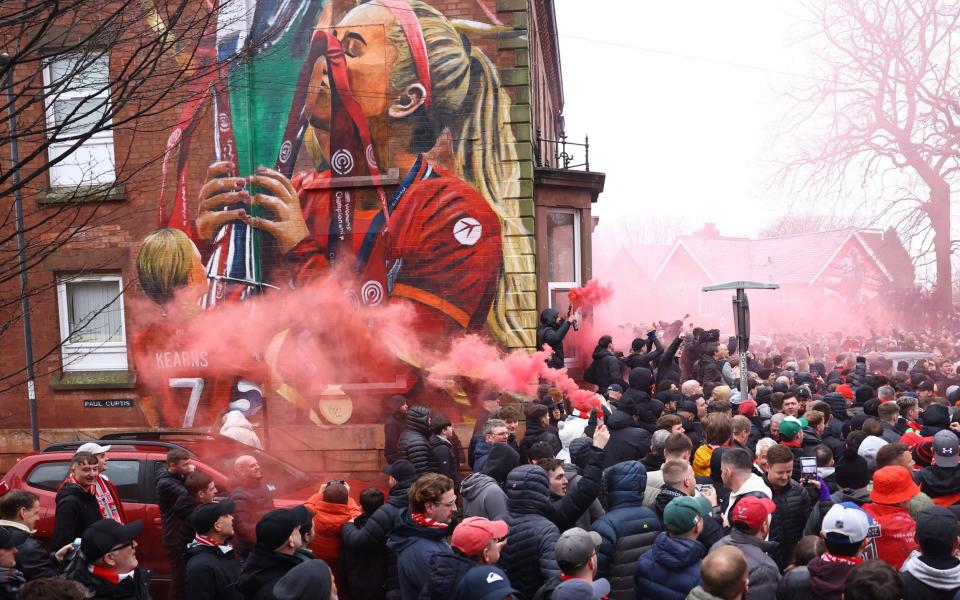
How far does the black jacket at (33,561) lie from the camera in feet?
16.3

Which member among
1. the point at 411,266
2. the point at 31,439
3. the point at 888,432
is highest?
the point at 411,266

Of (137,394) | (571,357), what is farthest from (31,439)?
(571,357)

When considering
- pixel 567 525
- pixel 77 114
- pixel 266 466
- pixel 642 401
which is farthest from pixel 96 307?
pixel 567 525

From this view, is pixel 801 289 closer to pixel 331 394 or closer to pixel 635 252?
pixel 635 252

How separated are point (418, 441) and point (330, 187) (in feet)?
20.6

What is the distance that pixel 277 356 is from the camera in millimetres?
12891

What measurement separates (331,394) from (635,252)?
42.6 metres

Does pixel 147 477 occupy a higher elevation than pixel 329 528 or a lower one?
lower

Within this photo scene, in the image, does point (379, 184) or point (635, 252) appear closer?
point (379, 184)

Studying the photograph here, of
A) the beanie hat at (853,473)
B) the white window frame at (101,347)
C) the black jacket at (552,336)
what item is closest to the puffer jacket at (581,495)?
the beanie hat at (853,473)

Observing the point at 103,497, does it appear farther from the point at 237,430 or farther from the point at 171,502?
the point at 237,430

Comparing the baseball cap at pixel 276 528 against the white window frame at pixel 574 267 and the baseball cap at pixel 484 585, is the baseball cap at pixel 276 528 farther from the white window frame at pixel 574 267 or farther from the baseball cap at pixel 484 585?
the white window frame at pixel 574 267

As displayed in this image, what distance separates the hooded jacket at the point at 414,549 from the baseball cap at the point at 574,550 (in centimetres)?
83

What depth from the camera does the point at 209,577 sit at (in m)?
4.58
